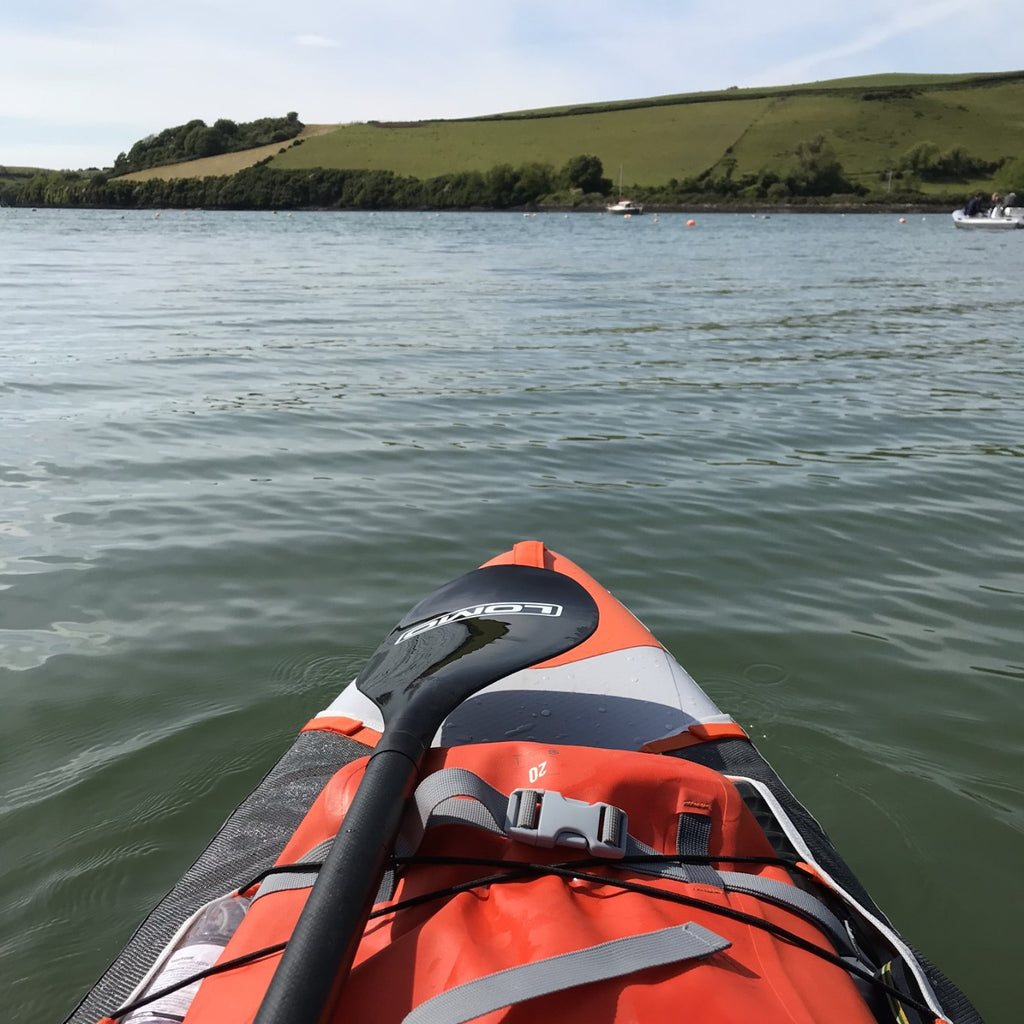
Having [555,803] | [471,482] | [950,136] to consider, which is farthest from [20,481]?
[950,136]

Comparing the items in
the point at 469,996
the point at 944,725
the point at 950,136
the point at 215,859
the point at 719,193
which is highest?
the point at 950,136

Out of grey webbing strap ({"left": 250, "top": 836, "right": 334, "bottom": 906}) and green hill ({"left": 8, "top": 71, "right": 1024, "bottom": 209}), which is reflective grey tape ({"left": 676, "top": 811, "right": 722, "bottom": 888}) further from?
green hill ({"left": 8, "top": 71, "right": 1024, "bottom": 209})

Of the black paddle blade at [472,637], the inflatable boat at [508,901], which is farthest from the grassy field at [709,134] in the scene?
the inflatable boat at [508,901]

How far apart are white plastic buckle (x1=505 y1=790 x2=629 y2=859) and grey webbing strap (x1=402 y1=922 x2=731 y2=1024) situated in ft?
0.90

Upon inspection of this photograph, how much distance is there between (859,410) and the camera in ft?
29.3

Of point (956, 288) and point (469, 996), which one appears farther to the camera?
point (956, 288)

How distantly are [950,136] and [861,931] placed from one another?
109 meters

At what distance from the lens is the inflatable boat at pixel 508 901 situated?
1.51 meters

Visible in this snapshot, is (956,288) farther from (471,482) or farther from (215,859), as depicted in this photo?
(215,859)

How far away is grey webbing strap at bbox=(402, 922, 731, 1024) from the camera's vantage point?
4.67 ft

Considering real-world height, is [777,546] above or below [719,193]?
below

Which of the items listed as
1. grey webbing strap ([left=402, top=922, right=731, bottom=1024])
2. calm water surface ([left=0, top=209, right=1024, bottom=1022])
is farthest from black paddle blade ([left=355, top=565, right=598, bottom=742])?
calm water surface ([left=0, top=209, right=1024, bottom=1022])

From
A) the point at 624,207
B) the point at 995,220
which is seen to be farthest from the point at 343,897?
the point at 624,207

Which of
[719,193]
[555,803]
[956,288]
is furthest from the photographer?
[719,193]
